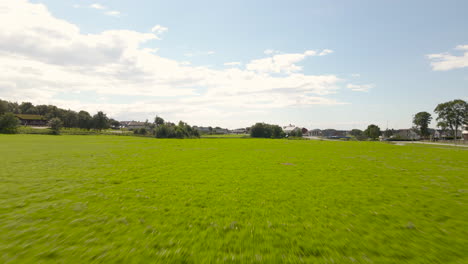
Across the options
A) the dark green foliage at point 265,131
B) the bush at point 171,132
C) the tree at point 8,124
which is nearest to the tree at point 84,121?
the tree at point 8,124

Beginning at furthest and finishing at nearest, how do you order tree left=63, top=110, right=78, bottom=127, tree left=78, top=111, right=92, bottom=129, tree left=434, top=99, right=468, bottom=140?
tree left=63, top=110, right=78, bottom=127
tree left=78, top=111, right=92, bottom=129
tree left=434, top=99, right=468, bottom=140

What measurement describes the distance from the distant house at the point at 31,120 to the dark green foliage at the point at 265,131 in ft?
529

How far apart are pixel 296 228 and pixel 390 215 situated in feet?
17.4

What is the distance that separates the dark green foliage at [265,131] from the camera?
169 m

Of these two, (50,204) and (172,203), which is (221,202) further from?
(50,204)

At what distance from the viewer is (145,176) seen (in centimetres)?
1858

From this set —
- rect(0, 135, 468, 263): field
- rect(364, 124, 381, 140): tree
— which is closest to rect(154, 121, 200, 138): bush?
rect(0, 135, 468, 263): field

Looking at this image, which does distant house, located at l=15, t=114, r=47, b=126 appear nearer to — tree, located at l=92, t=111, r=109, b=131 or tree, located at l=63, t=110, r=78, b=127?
tree, located at l=63, t=110, r=78, b=127

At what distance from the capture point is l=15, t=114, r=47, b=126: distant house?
154 meters

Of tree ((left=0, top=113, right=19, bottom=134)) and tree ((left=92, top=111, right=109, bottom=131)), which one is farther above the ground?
tree ((left=92, top=111, right=109, bottom=131))

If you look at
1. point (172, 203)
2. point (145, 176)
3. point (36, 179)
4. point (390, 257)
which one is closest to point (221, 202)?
point (172, 203)

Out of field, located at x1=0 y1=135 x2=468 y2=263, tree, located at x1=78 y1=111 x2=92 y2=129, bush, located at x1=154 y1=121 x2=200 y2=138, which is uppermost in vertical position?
tree, located at x1=78 y1=111 x2=92 y2=129

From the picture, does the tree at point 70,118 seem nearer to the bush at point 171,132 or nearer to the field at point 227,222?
the bush at point 171,132

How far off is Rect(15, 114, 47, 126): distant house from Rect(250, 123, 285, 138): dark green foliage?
161364 millimetres
